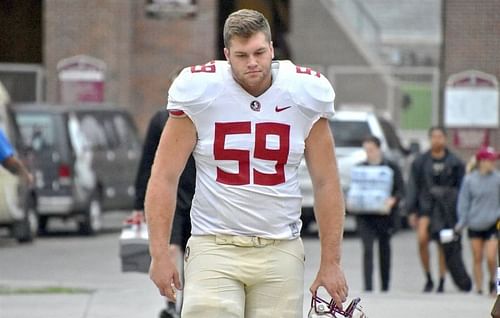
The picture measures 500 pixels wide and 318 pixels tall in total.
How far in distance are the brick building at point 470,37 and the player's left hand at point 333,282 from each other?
2230 cm

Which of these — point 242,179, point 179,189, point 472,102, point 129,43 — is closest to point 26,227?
point 129,43

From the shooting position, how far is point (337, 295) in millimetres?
6316

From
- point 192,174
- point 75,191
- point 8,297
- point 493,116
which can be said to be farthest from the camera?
point 493,116

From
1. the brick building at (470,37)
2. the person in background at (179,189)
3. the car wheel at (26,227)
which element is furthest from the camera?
the brick building at (470,37)

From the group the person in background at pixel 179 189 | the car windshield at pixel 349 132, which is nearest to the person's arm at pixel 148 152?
the person in background at pixel 179 189

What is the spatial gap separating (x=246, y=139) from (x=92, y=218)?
16906mm

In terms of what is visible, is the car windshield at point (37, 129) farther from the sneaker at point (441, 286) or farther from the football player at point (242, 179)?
the football player at point (242, 179)

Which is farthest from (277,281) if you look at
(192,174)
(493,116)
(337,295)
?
(493,116)

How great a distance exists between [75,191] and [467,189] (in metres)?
8.00

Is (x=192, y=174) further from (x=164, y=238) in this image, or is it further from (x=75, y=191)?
(x=75, y=191)

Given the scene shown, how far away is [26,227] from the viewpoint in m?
21.0

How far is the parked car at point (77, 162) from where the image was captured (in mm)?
22156

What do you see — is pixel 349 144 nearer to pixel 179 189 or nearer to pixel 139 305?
pixel 139 305

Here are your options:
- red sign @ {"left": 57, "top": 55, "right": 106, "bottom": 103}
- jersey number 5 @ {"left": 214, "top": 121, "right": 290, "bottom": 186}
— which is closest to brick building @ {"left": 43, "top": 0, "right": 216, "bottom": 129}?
red sign @ {"left": 57, "top": 55, "right": 106, "bottom": 103}
